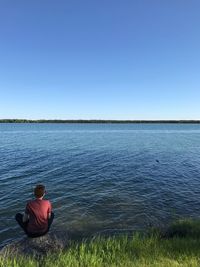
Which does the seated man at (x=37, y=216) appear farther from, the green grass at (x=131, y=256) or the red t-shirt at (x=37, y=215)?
the green grass at (x=131, y=256)

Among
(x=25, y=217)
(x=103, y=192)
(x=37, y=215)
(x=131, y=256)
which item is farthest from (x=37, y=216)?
(x=103, y=192)

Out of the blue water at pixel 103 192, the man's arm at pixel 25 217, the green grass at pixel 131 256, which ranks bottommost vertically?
the blue water at pixel 103 192

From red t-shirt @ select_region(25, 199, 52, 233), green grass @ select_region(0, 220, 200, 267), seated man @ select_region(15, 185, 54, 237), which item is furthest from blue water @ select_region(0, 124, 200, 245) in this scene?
green grass @ select_region(0, 220, 200, 267)

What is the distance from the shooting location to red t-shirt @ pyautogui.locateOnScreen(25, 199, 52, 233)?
35.2ft

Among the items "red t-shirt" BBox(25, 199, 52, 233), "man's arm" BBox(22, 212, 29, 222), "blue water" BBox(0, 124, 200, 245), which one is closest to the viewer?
"red t-shirt" BBox(25, 199, 52, 233)

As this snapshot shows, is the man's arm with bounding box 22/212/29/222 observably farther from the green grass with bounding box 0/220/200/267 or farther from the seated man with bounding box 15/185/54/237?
the green grass with bounding box 0/220/200/267

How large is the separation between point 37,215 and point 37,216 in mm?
44

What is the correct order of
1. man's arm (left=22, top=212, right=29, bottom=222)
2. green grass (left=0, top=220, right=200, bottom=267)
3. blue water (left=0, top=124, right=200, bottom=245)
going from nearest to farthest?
1. green grass (left=0, top=220, right=200, bottom=267)
2. man's arm (left=22, top=212, right=29, bottom=222)
3. blue water (left=0, top=124, right=200, bottom=245)

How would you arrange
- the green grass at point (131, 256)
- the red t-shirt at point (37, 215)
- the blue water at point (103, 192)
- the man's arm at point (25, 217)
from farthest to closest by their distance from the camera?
the blue water at point (103, 192) → the man's arm at point (25, 217) → the red t-shirt at point (37, 215) → the green grass at point (131, 256)

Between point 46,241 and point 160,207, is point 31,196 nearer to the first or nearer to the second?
point 160,207

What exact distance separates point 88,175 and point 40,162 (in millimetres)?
10073

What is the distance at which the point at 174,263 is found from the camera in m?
8.55

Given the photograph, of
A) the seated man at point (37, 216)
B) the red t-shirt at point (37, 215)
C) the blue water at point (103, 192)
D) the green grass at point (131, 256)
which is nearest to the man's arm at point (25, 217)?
the seated man at point (37, 216)

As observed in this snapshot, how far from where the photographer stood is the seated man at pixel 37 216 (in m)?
10.8
